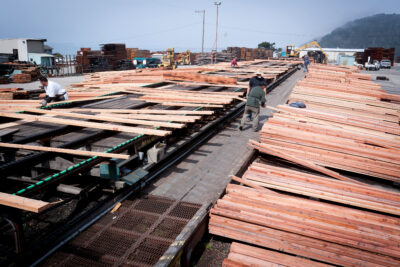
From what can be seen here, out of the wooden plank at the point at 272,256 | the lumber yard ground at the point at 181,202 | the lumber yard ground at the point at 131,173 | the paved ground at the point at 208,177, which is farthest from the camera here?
the paved ground at the point at 208,177

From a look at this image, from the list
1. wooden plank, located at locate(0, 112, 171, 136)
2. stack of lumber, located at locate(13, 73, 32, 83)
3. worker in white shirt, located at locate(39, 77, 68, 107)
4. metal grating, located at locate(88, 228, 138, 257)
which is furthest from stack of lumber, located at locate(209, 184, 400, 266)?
stack of lumber, located at locate(13, 73, 32, 83)

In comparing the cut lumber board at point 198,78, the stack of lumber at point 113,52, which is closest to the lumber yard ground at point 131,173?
the cut lumber board at point 198,78

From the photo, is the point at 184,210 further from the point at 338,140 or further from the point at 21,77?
the point at 21,77

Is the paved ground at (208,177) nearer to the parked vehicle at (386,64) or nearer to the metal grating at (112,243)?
the metal grating at (112,243)

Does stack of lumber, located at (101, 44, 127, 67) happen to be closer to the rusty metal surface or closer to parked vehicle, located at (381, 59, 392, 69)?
the rusty metal surface

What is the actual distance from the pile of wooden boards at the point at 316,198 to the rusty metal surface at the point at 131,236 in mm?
812

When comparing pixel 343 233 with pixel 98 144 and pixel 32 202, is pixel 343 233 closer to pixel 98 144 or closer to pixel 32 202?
pixel 32 202

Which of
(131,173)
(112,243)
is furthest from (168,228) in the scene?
(131,173)

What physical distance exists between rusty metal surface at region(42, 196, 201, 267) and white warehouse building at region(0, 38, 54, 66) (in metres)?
33.9

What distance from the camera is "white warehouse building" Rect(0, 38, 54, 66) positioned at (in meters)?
32.9

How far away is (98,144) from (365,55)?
64.6 m

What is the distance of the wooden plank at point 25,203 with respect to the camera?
2520mm

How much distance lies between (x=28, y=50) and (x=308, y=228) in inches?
1622

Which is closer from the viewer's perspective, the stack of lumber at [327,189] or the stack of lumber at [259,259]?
the stack of lumber at [259,259]
